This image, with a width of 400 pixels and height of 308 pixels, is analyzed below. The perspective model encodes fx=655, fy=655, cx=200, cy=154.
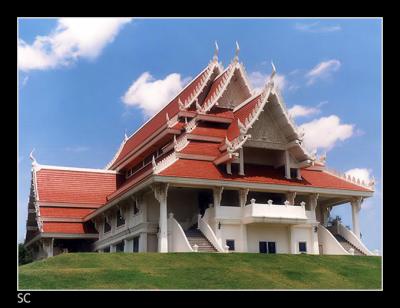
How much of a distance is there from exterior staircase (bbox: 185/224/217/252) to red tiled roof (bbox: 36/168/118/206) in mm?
10792

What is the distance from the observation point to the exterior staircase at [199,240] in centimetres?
2573

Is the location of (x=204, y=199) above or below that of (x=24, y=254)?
above

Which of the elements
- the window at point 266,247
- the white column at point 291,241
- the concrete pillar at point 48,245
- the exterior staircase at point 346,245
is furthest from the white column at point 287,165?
the concrete pillar at point 48,245

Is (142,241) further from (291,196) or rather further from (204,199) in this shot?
(291,196)

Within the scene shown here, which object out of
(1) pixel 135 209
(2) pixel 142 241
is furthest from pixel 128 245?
(2) pixel 142 241

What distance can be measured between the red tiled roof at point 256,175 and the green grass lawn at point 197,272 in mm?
4125

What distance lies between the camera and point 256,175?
93.9 feet

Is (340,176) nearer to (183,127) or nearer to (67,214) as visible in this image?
(183,127)

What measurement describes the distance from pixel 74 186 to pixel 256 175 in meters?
12.8

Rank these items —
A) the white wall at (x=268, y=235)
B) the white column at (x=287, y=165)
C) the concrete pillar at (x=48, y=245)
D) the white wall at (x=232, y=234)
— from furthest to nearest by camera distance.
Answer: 1. the concrete pillar at (x=48, y=245)
2. the white column at (x=287, y=165)
3. the white wall at (x=268, y=235)
4. the white wall at (x=232, y=234)

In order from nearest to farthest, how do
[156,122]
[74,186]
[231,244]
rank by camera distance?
[231,244] → [74,186] → [156,122]

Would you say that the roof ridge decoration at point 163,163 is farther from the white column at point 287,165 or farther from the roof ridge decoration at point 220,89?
the white column at point 287,165

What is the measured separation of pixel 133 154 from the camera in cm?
3656
